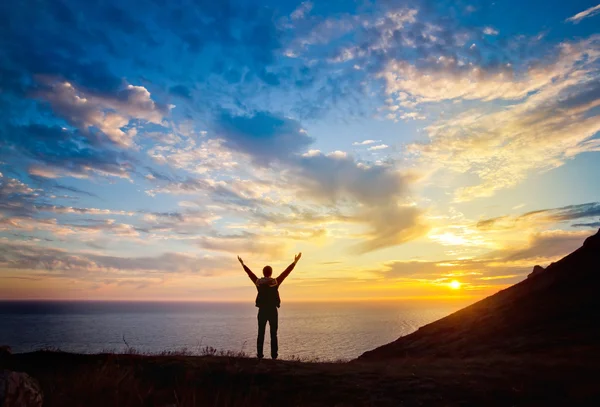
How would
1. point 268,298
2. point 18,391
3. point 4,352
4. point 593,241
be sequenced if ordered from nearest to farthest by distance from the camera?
1. point 18,391
2. point 4,352
3. point 268,298
4. point 593,241

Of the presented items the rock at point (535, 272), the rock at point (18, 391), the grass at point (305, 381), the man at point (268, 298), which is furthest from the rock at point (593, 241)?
the rock at point (18, 391)

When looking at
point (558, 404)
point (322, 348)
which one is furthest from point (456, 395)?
point (322, 348)

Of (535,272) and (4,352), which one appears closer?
(4,352)

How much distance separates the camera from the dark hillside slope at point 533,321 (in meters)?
14.5

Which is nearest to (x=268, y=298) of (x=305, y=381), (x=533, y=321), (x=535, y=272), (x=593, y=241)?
(x=305, y=381)

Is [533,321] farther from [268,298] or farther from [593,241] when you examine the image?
[268,298]

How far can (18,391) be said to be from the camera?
4.82m

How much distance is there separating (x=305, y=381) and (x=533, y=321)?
13148mm

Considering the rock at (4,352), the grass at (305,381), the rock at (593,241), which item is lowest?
the grass at (305,381)

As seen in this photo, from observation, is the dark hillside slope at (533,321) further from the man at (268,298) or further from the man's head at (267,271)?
the man's head at (267,271)

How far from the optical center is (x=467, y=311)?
22.4m

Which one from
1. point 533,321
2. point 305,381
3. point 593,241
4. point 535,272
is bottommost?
point 305,381

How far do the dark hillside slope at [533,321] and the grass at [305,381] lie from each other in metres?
3.54

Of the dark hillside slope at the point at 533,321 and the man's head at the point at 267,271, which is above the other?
the man's head at the point at 267,271
